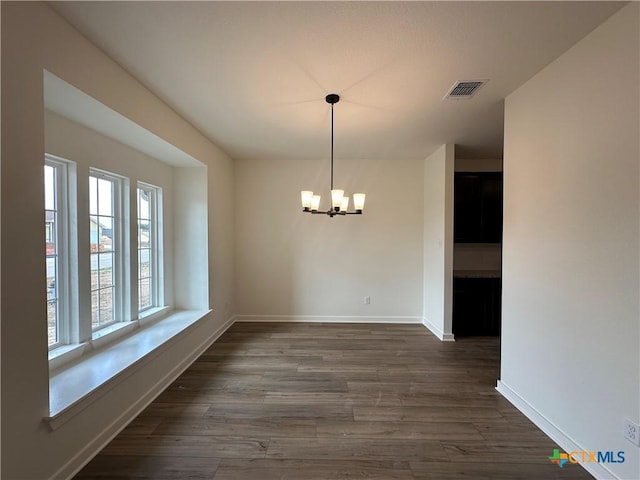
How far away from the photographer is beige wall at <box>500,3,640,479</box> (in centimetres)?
150

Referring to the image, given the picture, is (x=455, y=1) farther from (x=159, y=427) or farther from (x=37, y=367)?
(x=159, y=427)

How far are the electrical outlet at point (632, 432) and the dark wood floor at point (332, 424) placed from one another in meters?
0.43

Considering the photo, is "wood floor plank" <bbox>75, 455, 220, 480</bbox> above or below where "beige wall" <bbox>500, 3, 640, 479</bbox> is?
below

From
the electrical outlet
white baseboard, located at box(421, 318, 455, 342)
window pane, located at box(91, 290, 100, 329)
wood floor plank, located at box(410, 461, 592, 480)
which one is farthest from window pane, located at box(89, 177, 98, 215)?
white baseboard, located at box(421, 318, 455, 342)

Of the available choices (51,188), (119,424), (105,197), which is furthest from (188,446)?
(105,197)

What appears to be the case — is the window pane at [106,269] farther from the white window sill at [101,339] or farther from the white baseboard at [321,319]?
the white baseboard at [321,319]

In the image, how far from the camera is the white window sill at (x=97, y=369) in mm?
1646

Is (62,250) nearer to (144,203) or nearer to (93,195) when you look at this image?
(93,195)

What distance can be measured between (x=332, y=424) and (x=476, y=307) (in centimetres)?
293

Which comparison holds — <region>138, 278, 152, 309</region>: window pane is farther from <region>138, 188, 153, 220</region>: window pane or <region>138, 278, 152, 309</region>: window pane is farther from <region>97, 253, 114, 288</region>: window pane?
<region>138, 188, 153, 220</region>: window pane

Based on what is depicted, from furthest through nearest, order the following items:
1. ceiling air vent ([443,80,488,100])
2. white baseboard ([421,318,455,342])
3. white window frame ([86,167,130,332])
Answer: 1. white baseboard ([421,318,455,342])
2. white window frame ([86,167,130,332])
3. ceiling air vent ([443,80,488,100])

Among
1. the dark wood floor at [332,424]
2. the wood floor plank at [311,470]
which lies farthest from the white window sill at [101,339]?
the wood floor plank at [311,470]

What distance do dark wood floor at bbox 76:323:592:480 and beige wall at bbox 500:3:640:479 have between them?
1.17 feet

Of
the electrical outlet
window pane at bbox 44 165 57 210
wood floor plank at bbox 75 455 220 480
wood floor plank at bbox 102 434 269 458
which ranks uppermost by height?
window pane at bbox 44 165 57 210
